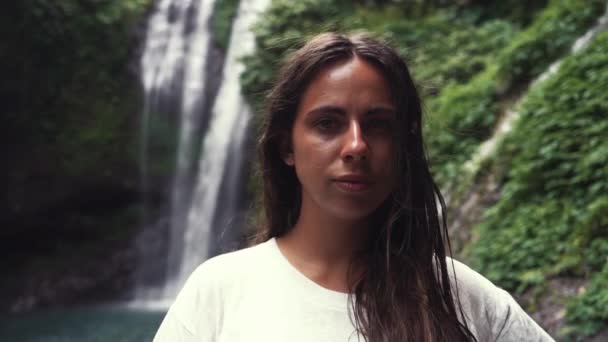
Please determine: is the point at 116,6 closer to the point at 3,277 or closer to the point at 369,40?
the point at 3,277

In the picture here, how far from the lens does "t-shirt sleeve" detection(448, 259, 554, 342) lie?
157cm

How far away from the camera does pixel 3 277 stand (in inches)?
480

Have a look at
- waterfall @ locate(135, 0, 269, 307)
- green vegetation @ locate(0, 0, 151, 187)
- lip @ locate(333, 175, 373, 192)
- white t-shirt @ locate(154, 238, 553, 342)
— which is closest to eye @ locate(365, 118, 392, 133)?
lip @ locate(333, 175, 373, 192)

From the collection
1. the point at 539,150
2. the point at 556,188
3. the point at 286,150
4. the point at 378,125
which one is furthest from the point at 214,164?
the point at 378,125

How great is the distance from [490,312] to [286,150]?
23.5 inches

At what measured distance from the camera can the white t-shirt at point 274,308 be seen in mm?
1448

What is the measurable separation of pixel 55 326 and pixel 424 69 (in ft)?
20.7

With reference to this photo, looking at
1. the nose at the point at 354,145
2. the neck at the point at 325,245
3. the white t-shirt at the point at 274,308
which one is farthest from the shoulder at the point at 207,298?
the nose at the point at 354,145

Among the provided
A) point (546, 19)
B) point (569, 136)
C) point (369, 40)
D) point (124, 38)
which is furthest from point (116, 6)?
point (369, 40)

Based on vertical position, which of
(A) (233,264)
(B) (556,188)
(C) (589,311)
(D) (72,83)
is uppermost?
(D) (72,83)

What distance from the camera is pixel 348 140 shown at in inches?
58.8

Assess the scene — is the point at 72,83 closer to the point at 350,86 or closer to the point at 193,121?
the point at 193,121

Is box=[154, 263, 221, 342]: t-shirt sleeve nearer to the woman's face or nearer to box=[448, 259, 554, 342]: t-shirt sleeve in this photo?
the woman's face

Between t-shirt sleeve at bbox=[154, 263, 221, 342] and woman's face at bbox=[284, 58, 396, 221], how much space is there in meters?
0.30
